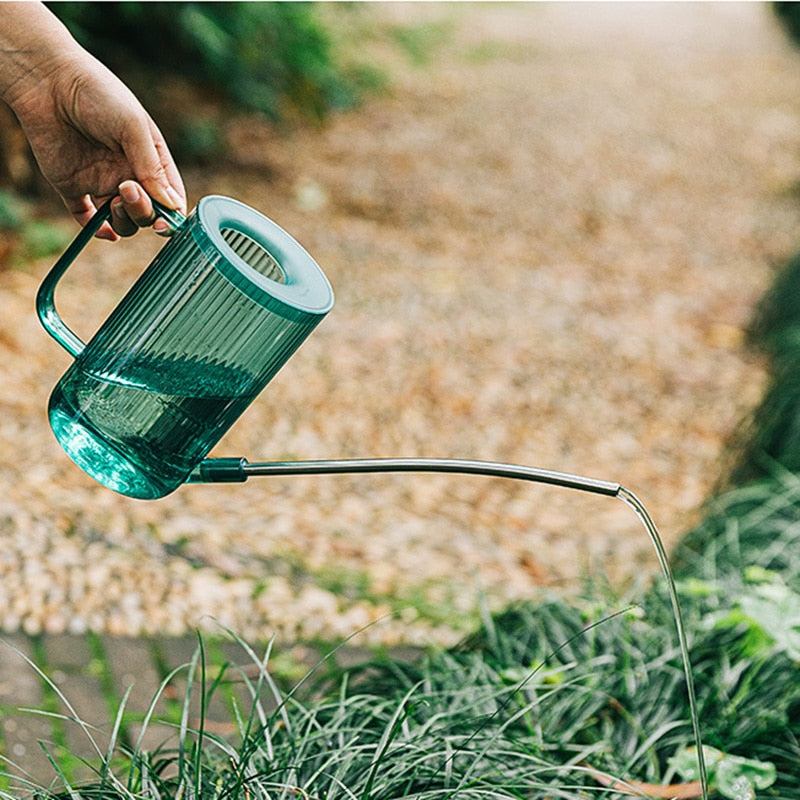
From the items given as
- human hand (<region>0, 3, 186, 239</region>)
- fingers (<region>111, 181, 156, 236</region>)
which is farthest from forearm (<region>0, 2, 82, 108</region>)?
fingers (<region>111, 181, 156, 236</region>)

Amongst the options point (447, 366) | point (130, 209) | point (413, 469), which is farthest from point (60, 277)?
point (447, 366)

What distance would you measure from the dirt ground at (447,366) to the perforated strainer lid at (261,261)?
1.21 metres

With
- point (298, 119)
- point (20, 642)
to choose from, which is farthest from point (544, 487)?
point (298, 119)

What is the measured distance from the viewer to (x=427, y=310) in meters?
5.00

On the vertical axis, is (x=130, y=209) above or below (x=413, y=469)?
above

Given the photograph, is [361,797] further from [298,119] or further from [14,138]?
[298,119]

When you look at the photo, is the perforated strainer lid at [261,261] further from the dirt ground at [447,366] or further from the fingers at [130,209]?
the dirt ground at [447,366]

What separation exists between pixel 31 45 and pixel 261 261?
59 cm

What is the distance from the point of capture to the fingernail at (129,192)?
1538 mm

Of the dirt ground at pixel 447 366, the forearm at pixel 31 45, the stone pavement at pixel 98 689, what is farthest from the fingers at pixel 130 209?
the dirt ground at pixel 447 366

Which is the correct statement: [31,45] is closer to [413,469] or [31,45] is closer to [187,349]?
[187,349]

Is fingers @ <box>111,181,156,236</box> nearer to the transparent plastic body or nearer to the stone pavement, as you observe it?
the transparent plastic body

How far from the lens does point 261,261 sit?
4.99 ft

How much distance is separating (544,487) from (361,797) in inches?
95.2
